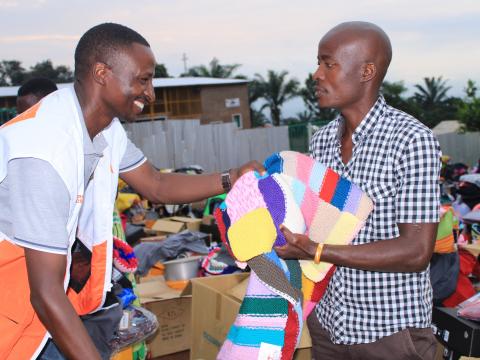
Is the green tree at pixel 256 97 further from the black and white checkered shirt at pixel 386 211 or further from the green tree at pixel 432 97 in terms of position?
the black and white checkered shirt at pixel 386 211

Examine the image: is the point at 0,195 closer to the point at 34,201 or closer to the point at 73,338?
the point at 34,201

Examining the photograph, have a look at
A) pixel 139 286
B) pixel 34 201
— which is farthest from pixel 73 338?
pixel 139 286

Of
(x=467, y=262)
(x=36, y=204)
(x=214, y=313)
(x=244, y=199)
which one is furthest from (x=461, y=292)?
(x=36, y=204)

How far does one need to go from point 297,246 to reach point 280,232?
0.08 metres

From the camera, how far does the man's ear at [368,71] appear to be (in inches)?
80.7

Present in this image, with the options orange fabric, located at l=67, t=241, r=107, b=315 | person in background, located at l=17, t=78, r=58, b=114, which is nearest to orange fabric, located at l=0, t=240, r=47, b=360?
orange fabric, located at l=67, t=241, r=107, b=315

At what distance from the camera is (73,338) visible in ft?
5.22

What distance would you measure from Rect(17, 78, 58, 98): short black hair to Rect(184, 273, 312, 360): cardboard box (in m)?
1.60

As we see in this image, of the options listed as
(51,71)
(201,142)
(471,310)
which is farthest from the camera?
(51,71)

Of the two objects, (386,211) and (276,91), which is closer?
(386,211)

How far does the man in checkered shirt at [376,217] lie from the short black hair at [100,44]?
0.74 meters

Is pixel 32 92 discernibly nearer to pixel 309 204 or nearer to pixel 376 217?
pixel 309 204

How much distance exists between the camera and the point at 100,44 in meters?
1.88

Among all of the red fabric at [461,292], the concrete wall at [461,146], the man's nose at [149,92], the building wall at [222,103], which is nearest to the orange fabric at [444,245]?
the red fabric at [461,292]
